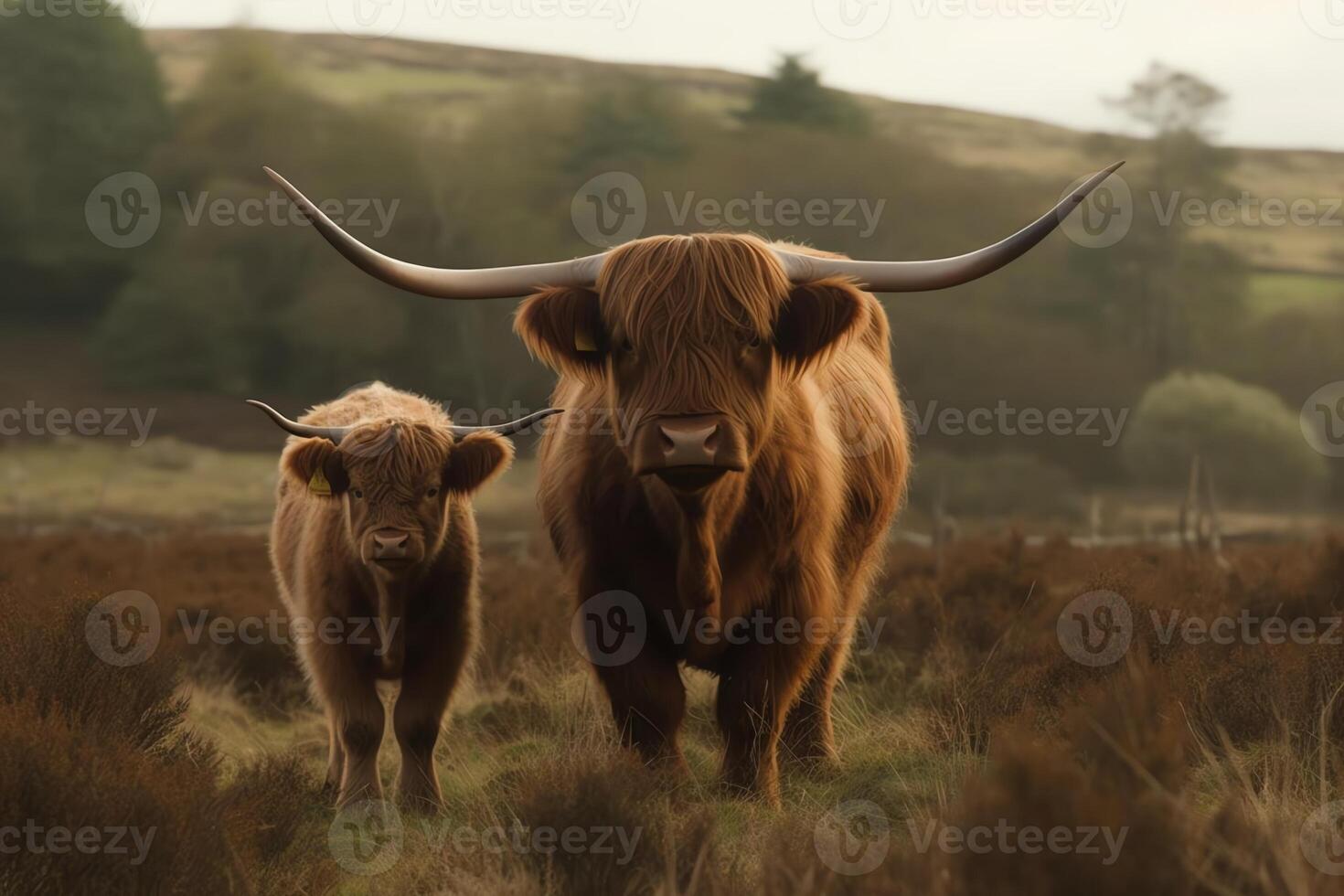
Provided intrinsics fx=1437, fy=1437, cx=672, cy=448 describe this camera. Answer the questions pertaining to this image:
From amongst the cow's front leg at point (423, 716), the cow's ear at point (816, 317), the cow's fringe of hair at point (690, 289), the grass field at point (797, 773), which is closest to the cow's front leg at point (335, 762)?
the grass field at point (797, 773)

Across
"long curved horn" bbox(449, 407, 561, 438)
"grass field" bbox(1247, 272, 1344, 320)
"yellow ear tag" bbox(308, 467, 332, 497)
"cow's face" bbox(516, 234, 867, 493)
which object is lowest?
"yellow ear tag" bbox(308, 467, 332, 497)

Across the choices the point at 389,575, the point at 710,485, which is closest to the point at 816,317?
the point at 710,485

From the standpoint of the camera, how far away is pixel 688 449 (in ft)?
11.8

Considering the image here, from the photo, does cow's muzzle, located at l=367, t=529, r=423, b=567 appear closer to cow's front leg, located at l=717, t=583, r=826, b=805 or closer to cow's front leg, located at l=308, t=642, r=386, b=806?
cow's front leg, located at l=308, t=642, r=386, b=806

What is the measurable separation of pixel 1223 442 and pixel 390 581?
20233mm

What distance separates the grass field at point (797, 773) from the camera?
8.18ft

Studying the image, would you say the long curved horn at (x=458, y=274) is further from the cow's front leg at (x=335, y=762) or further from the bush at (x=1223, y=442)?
the bush at (x=1223, y=442)

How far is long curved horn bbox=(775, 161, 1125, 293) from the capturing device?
4.06m

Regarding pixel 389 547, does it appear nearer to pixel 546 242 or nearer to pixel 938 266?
pixel 938 266

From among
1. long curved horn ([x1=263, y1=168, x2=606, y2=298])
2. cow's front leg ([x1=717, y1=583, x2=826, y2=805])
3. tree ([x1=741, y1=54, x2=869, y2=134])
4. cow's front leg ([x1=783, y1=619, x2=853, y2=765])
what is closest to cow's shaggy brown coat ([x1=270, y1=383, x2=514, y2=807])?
long curved horn ([x1=263, y1=168, x2=606, y2=298])

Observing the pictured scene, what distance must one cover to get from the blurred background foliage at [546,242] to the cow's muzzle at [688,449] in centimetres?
1918

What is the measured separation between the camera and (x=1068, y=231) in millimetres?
30609

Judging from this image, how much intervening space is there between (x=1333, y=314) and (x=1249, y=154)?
154 inches

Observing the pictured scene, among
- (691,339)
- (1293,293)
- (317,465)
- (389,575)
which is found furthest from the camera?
(1293,293)
